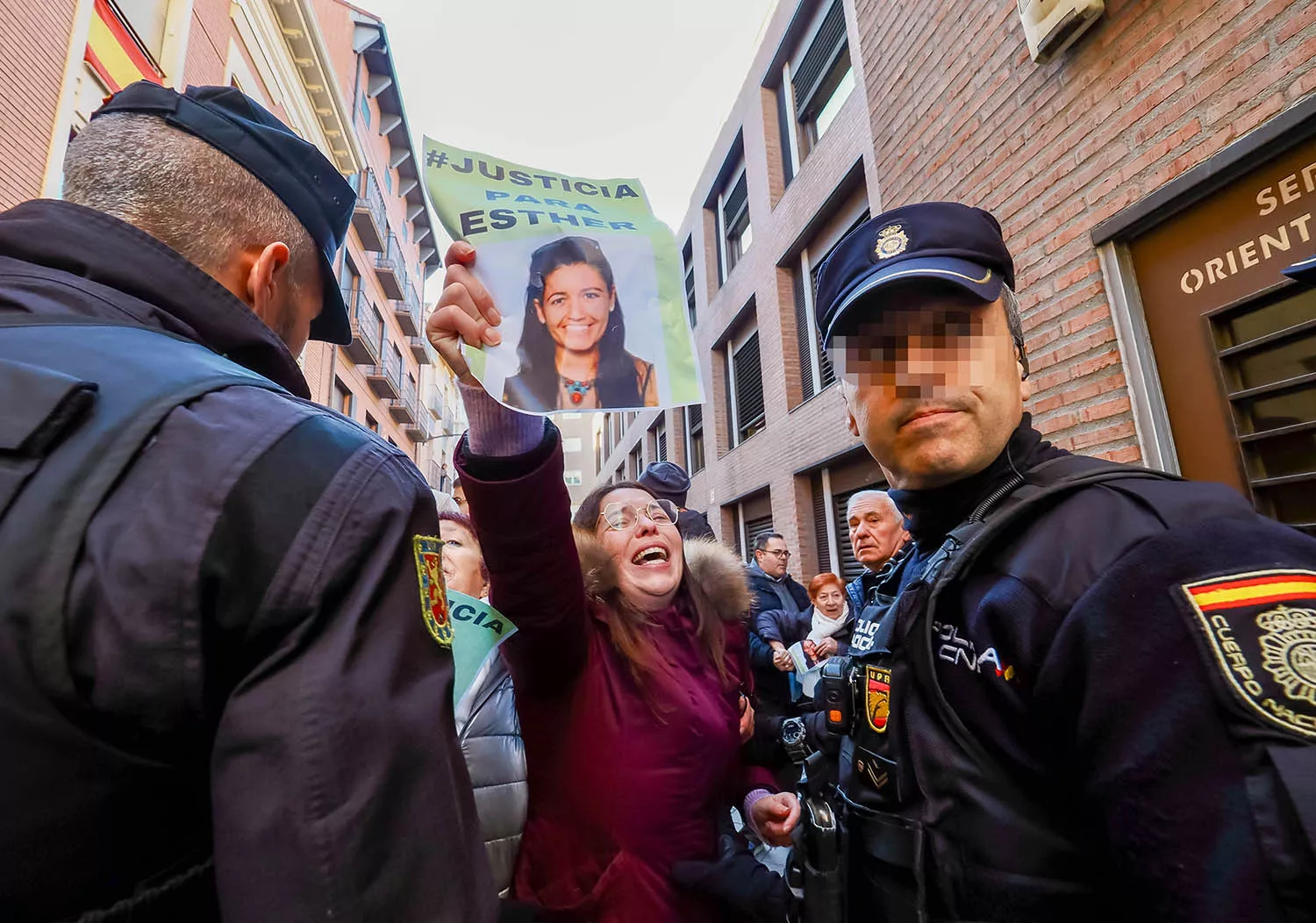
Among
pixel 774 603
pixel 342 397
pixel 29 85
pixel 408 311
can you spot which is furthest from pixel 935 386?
pixel 408 311

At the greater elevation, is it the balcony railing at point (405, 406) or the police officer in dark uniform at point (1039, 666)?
the balcony railing at point (405, 406)

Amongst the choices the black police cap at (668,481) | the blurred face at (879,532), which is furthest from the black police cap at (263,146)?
the blurred face at (879,532)

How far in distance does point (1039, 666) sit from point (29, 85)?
8544mm

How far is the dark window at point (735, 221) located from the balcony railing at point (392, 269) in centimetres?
1084

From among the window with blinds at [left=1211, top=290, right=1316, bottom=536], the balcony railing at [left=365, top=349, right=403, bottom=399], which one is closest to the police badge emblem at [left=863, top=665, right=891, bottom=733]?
the window with blinds at [left=1211, top=290, right=1316, bottom=536]

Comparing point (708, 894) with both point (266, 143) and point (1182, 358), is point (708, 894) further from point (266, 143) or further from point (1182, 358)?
point (1182, 358)

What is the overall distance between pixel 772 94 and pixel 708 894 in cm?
1095

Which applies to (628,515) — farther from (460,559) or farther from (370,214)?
(370,214)

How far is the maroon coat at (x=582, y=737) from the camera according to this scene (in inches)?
55.1

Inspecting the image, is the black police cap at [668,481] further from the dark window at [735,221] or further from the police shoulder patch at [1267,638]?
the dark window at [735,221]

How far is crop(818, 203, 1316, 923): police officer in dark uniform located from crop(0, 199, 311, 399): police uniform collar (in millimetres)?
1153

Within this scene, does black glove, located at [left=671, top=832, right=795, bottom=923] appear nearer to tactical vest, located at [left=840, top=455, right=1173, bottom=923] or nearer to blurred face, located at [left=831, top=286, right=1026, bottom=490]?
tactical vest, located at [left=840, top=455, right=1173, bottom=923]

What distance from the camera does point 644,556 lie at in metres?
2.08

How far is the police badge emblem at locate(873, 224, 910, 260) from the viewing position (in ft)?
4.38
